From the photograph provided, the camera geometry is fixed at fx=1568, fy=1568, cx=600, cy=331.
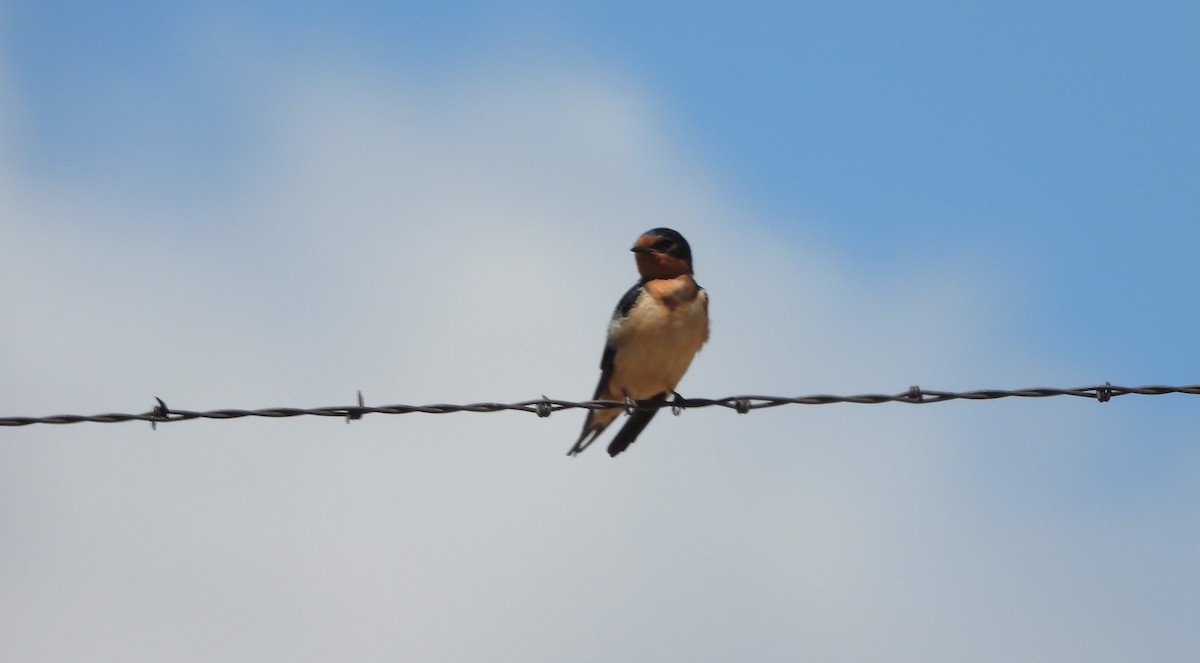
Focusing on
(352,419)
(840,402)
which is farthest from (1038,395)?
(352,419)

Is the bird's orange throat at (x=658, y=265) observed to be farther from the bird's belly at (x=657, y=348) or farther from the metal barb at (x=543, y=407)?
the metal barb at (x=543, y=407)

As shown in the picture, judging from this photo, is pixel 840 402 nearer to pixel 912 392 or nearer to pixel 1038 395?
pixel 912 392

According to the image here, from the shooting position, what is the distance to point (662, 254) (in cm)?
965

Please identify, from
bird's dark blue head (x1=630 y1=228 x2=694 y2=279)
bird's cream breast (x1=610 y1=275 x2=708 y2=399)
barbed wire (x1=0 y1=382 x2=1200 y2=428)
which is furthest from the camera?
bird's dark blue head (x1=630 y1=228 x2=694 y2=279)

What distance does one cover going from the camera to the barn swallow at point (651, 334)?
9.23 m

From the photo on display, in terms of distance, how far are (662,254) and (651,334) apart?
2.19ft

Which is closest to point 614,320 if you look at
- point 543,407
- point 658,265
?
point 658,265

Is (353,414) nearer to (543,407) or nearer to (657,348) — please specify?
(543,407)

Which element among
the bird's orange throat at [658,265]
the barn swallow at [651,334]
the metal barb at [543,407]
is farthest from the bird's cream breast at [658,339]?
the metal barb at [543,407]

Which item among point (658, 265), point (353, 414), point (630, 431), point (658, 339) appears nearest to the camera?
point (353, 414)

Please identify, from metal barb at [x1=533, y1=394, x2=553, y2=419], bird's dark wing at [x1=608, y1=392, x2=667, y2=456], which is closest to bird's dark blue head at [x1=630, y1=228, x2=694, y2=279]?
bird's dark wing at [x1=608, y1=392, x2=667, y2=456]

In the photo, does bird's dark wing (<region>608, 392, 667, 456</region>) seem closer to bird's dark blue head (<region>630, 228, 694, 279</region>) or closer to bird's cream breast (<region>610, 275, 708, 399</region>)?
bird's cream breast (<region>610, 275, 708, 399</region>)

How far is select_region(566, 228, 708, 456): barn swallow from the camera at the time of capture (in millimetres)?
9227

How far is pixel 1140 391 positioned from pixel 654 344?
134 inches
